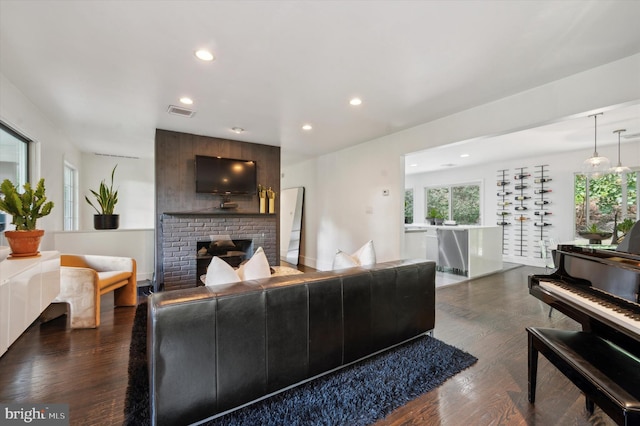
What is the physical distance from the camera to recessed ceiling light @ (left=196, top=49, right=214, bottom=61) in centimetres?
213

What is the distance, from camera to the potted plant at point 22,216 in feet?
7.02

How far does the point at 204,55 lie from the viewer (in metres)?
2.18

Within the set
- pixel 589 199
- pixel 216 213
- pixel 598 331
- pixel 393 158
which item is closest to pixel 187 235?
pixel 216 213

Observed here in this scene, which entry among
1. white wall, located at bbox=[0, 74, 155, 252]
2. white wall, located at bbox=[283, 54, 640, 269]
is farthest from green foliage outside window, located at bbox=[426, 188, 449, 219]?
white wall, located at bbox=[0, 74, 155, 252]

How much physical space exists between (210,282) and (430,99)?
9.29 ft

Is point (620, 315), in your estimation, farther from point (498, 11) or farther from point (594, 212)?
point (594, 212)

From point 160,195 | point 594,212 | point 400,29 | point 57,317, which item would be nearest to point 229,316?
point 400,29

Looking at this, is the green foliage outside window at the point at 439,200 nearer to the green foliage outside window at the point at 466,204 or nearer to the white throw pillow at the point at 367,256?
the green foliage outside window at the point at 466,204

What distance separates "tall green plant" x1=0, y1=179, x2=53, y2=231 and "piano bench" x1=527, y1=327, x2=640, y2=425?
144 inches

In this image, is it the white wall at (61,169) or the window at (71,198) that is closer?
the white wall at (61,169)

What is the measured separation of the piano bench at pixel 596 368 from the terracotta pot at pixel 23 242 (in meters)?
3.70

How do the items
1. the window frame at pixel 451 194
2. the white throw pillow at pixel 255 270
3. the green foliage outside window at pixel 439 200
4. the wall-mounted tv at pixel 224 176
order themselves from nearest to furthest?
1. the white throw pillow at pixel 255 270
2. the wall-mounted tv at pixel 224 176
3. the window frame at pixel 451 194
4. the green foliage outside window at pixel 439 200

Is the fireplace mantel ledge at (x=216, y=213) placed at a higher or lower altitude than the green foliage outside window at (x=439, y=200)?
lower
